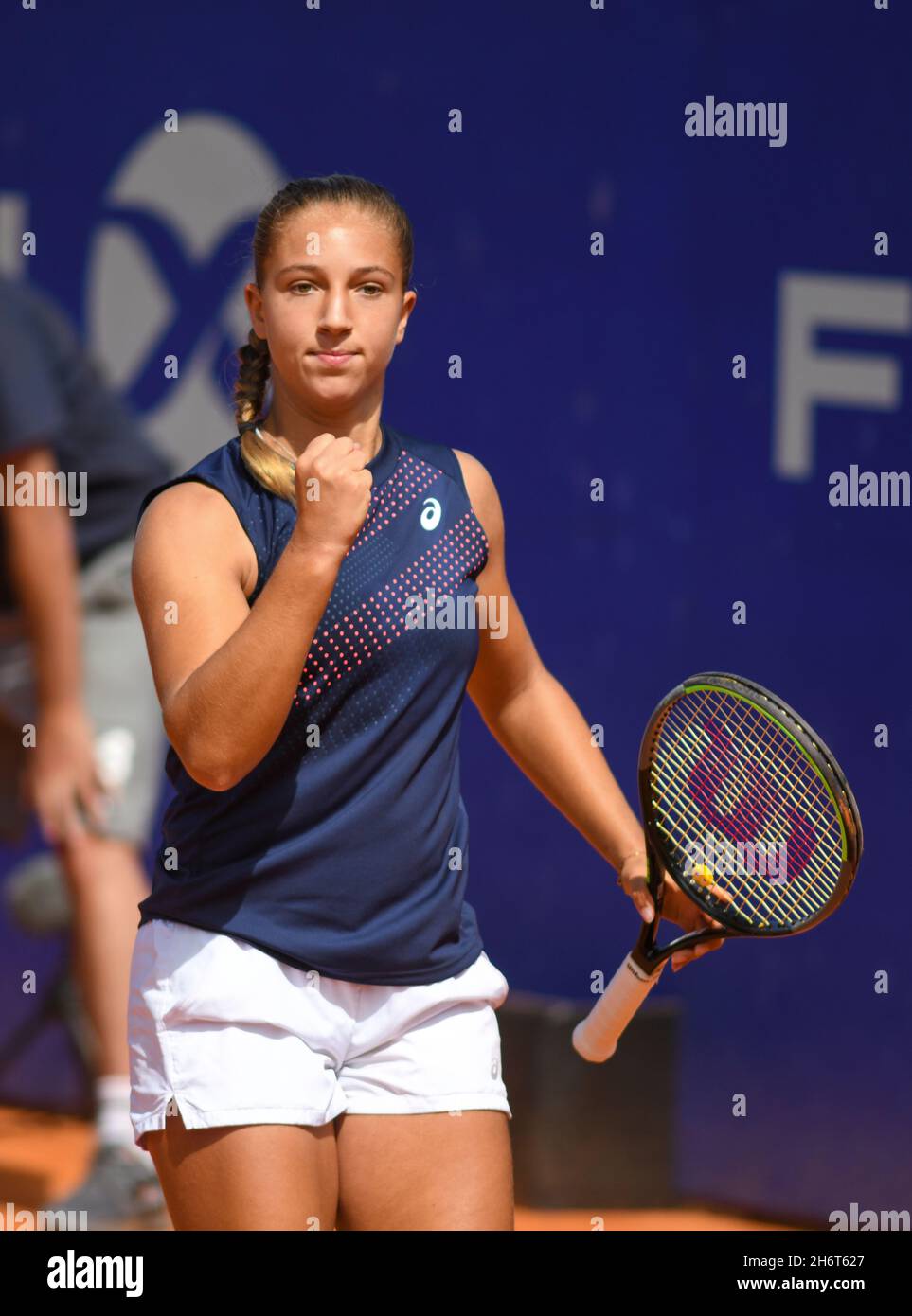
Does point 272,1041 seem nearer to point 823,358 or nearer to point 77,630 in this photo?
point 77,630

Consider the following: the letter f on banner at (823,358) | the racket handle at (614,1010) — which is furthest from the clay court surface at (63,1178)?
the racket handle at (614,1010)

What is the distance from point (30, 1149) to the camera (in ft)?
16.2

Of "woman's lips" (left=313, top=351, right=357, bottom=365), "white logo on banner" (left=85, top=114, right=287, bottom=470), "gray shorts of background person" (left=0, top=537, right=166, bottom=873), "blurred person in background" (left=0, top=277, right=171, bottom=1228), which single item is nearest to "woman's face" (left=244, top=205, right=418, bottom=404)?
"woman's lips" (left=313, top=351, right=357, bottom=365)

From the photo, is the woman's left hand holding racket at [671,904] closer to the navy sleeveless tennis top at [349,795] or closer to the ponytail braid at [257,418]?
the navy sleeveless tennis top at [349,795]

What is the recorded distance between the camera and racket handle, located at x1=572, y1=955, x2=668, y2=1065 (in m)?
2.42

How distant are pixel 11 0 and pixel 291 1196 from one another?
3553mm

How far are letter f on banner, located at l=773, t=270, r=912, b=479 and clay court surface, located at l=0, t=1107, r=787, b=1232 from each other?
1.84 metres

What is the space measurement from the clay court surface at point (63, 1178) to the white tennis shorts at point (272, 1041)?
8.03ft

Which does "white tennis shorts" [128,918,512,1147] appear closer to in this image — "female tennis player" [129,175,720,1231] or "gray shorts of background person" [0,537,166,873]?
"female tennis player" [129,175,720,1231]

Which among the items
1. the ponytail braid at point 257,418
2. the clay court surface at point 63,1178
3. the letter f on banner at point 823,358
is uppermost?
the letter f on banner at point 823,358

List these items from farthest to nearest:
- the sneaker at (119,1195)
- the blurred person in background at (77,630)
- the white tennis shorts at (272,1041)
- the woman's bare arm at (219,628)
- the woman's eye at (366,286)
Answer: the blurred person in background at (77,630) < the sneaker at (119,1195) < the woman's eye at (366,286) < the white tennis shorts at (272,1041) < the woman's bare arm at (219,628)

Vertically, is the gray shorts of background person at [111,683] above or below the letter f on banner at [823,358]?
below

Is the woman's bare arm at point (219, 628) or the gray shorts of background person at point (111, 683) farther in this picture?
the gray shorts of background person at point (111, 683)

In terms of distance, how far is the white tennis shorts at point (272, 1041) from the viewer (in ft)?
6.87
